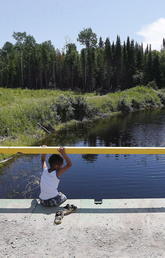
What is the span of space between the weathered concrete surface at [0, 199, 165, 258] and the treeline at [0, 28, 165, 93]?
256ft

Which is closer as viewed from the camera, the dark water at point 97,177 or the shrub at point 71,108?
the dark water at point 97,177

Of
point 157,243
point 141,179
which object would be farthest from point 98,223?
point 141,179

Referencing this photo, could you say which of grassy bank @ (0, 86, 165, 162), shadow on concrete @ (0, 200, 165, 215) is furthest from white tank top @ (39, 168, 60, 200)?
grassy bank @ (0, 86, 165, 162)

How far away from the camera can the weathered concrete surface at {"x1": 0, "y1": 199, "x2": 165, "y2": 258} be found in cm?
421

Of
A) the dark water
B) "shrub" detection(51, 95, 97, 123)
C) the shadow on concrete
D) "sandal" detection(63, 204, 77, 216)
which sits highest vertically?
"shrub" detection(51, 95, 97, 123)

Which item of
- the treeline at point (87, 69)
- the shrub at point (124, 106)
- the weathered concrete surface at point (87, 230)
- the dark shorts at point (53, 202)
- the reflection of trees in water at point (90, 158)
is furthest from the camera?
the treeline at point (87, 69)

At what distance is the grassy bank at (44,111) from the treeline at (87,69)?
91.2 ft

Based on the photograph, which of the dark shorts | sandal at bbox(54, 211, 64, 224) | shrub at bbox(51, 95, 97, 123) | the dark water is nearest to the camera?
sandal at bbox(54, 211, 64, 224)

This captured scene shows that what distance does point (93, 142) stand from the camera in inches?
992

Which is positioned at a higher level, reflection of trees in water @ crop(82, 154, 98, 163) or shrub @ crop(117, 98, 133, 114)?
shrub @ crop(117, 98, 133, 114)

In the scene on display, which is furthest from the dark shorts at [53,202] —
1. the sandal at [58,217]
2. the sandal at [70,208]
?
the sandal at [58,217]

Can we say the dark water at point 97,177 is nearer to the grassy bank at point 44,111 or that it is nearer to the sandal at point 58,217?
the grassy bank at point 44,111

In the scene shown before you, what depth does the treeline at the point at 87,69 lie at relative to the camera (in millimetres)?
85625

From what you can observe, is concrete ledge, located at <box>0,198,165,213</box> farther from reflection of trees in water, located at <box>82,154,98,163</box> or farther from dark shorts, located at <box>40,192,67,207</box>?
reflection of trees in water, located at <box>82,154,98,163</box>
